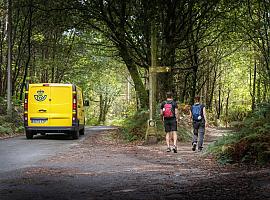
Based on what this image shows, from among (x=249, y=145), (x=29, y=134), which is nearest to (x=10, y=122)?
(x=29, y=134)

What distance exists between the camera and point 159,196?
22.5ft

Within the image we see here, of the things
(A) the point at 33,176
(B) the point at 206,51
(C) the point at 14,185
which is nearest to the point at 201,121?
(A) the point at 33,176

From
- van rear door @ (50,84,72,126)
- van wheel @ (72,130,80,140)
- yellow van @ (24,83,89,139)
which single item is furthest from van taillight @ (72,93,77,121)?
van wheel @ (72,130,80,140)

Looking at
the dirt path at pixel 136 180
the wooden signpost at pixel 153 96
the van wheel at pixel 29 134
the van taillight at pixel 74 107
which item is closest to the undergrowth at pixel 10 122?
the van wheel at pixel 29 134

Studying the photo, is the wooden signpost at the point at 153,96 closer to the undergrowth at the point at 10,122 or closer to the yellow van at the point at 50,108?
the yellow van at the point at 50,108

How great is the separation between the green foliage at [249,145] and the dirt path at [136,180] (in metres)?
0.40

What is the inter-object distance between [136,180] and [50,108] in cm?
1195

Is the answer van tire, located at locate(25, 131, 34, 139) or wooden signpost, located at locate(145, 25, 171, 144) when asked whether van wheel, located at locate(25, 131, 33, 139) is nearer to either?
van tire, located at locate(25, 131, 34, 139)

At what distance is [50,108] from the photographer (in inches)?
777

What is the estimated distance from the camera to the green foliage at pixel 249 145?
388 inches

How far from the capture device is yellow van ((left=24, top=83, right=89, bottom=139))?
1966 centimetres

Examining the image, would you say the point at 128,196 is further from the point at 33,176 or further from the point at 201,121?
the point at 201,121

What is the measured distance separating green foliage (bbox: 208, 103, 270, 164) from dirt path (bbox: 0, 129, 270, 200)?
40 cm

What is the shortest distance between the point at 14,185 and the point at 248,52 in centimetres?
3344
